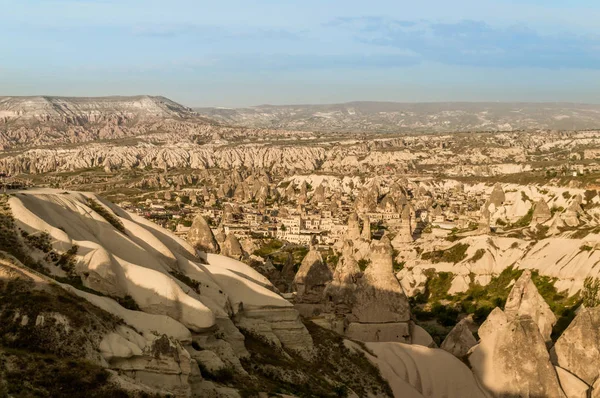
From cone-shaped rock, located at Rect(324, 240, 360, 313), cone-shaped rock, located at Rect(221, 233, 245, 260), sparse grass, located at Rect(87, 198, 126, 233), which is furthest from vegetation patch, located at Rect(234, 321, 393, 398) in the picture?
cone-shaped rock, located at Rect(221, 233, 245, 260)

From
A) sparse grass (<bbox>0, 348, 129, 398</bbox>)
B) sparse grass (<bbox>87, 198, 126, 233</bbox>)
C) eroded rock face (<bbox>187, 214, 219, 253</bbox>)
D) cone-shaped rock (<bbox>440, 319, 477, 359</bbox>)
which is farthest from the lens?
eroded rock face (<bbox>187, 214, 219, 253</bbox>)

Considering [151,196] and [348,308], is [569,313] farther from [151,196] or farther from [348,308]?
[151,196]

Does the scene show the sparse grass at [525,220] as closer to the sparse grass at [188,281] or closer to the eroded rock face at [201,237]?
the eroded rock face at [201,237]

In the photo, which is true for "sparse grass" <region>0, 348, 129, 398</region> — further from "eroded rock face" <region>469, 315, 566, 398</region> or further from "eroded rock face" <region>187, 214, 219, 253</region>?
"eroded rock face" <region>187, 214, 219, 253</region>

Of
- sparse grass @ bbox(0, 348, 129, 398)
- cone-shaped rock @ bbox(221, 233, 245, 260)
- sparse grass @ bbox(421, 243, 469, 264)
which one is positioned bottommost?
sparse grass @ bbox(421, 243, 469, 264)

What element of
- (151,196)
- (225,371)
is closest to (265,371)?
(225,371)

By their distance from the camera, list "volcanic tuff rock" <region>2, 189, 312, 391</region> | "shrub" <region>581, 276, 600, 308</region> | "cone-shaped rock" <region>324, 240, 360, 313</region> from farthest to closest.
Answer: "shrub" <region>581, 276, 600, 308</region> < "cone-shaped rock" <region>324, 240, 360, 313</region> < "volcanic tuff rock" <region>2, 189, 312, 391</region>
